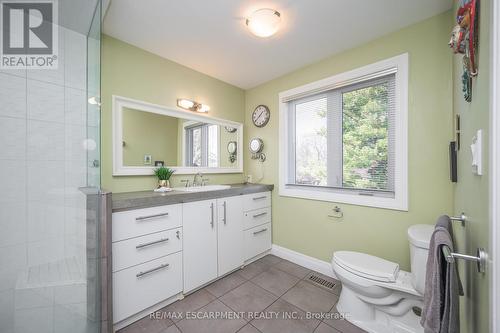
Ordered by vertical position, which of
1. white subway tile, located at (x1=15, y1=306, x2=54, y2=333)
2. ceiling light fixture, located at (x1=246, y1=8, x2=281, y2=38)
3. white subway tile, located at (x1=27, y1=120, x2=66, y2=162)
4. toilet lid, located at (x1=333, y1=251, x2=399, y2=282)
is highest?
ceiling light fixture, located at (x1=246, y1=8, x2=281, y2=38)

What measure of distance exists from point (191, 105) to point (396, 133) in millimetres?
2114

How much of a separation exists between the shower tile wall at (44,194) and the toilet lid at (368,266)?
189 centimetres

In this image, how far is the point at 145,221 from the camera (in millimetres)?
1470

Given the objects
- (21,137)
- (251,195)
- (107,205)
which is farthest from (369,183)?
(21,137)

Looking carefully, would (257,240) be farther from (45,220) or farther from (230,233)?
(45,220)

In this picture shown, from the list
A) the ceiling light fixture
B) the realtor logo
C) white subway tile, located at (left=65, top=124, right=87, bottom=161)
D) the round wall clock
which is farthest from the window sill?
the realtor logo

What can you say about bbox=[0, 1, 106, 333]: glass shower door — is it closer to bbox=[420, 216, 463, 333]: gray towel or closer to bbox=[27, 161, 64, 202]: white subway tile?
bbox=[27, 161, 64, 202]: white subway tile

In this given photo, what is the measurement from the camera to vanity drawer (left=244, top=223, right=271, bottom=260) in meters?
2.26

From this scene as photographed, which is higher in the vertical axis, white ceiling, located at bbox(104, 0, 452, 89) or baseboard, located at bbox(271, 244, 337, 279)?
white ceiling, located at bbox(104, 0, 452, 89)

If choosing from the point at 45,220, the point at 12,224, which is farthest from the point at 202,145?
the point at 12,224

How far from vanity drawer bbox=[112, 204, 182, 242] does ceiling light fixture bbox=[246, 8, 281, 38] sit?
1.60m

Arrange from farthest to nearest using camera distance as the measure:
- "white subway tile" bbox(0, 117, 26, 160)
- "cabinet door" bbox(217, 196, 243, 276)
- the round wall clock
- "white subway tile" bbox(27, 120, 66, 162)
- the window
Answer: the round wall clock
the window
"cabinet door" bbox(217, 196, 243, 276)
"white subway tile" bbox(27, 120, 66, 162)
"white subway tile" bbox(0, 117, 26, 160)

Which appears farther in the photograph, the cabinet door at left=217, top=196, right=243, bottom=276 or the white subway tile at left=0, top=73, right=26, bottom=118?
the cabinet door at left=217, top=196, right=243, bottom=276

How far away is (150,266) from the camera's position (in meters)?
1.49
